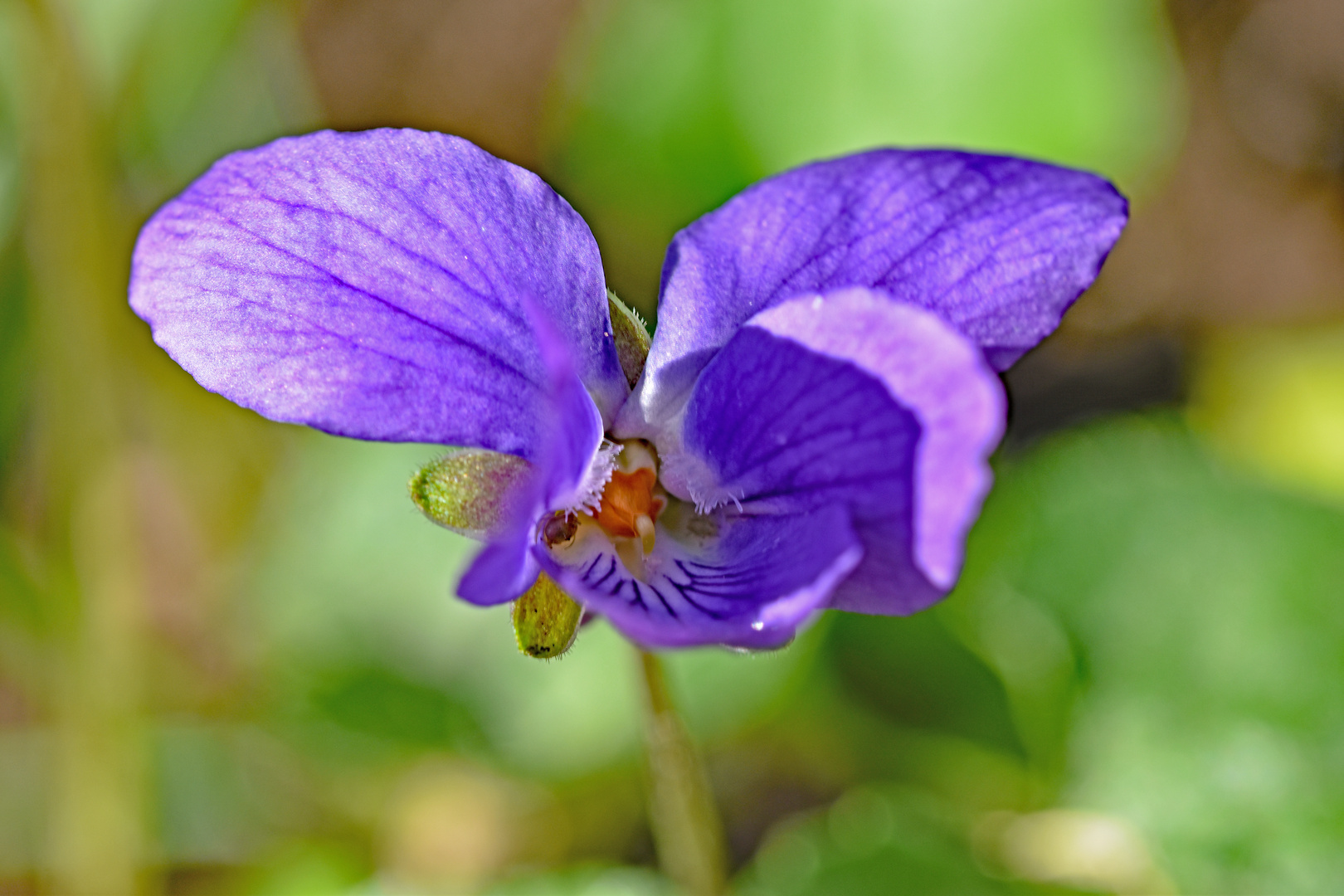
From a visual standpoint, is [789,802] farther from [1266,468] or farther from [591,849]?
[1266,468]

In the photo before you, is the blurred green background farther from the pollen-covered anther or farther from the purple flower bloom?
the purple flower bloom

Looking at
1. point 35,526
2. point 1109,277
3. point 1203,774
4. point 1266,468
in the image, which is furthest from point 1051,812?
point 35,526

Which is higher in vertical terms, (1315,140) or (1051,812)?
(1315,140)

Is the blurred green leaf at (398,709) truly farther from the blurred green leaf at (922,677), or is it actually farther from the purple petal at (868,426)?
the purple petal at (868,426)

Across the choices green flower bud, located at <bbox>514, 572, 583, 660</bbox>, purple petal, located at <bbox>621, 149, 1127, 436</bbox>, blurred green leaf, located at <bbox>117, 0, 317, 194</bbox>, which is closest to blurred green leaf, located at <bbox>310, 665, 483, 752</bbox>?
blurred green leaf, located at <bbox>117, 0, 317, 194</bbox>

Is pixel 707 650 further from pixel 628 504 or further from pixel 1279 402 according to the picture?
pixel 1279 402

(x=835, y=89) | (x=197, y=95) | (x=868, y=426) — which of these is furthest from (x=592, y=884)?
(x=197, y=95)
